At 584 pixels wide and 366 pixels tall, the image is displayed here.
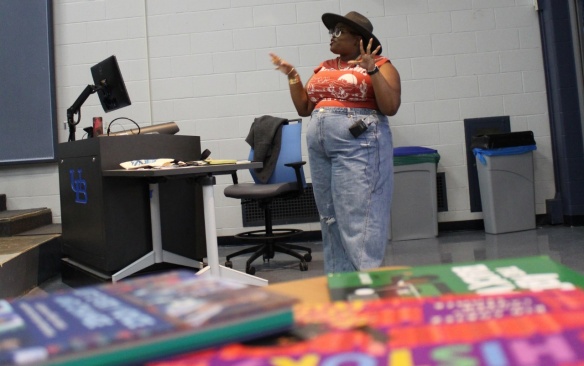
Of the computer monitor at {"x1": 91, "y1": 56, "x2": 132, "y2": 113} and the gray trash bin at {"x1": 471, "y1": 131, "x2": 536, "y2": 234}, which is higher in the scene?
the computer monitor at {"x1": 91, "y1": 56, "x2": 132, "y2": 113}

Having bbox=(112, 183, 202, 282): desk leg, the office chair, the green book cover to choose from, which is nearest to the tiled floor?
the office chair

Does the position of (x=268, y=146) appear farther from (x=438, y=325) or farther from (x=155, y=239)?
(x=438, y=325)

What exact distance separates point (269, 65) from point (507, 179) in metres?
2.23

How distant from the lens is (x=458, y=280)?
1.62 feet

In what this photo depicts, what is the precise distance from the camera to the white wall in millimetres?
4867

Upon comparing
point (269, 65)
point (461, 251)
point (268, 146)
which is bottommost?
point (461, 251)

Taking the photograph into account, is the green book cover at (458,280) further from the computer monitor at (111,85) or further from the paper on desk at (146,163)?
the computer monitor at (111,85)

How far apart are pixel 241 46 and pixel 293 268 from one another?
216 cm

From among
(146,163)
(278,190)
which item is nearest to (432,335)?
(146,163)

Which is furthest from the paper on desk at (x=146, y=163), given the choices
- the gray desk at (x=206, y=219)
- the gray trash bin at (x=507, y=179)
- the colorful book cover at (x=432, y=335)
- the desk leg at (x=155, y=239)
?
the gray trash bin at (x=507, y=179)

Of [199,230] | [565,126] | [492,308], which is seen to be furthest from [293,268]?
[492,308]

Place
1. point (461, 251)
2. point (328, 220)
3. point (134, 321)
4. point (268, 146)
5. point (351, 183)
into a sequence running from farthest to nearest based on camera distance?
point (268, 146)
point (461, 251)
point (328, 220)
point (351, 183)
point (134, 321)

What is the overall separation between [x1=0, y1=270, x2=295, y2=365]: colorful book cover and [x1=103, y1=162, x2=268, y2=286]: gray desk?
2.14m

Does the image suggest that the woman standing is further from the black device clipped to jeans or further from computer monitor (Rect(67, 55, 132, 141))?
computer monitor (Rect(67, 55, 132, 141))
